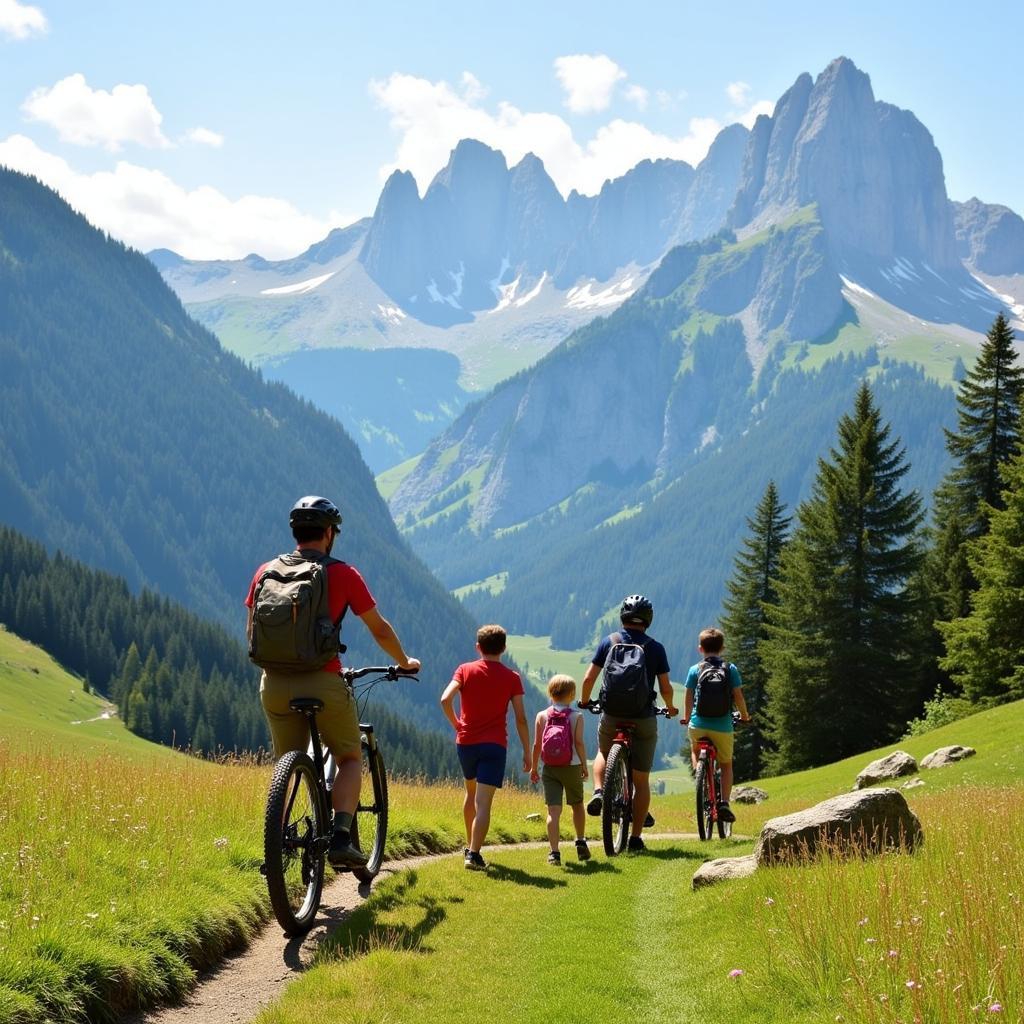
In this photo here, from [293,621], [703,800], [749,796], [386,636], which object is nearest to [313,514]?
[293,621]

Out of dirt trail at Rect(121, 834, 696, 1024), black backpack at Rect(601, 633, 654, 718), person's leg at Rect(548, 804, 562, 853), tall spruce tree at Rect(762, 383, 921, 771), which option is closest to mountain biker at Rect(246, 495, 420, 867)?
dirt trail at Rect(121, 834, 696, 1024)

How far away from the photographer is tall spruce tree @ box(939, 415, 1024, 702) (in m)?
34.3

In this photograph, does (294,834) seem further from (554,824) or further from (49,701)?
(49,701)

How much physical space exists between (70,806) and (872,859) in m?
7.62

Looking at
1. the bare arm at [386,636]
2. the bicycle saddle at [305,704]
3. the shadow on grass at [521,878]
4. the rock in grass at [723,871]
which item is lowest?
the shadow on grass at [521,878]

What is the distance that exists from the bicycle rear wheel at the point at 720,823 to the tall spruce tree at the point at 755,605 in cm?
3800

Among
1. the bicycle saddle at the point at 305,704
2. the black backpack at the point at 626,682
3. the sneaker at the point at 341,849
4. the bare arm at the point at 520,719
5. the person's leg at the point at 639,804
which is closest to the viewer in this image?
the bicycle saddle at the point at 305,704

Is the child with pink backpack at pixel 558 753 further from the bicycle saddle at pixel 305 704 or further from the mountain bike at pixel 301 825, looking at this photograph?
the bicycle saddle at pixel 305 704

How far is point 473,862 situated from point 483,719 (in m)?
1.75

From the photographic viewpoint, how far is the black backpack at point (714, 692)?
51.0 feet

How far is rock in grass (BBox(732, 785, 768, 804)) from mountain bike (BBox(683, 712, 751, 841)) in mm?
17968

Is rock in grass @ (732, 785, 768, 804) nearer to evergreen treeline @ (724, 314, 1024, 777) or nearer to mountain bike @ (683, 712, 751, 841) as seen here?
evergreen treeline @ (724, 314, 1024, 777)

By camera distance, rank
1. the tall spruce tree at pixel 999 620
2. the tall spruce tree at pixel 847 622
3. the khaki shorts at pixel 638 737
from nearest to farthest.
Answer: the khaki shorts at pixel 638 737, the tall spruce tree at pixel 999 620, the tall spruce tree at pixel 847 622

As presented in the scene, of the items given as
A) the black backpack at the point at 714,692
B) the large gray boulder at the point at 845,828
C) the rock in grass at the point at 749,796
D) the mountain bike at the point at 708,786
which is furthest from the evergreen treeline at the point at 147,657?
the large gray boulder at the point at 845,828
